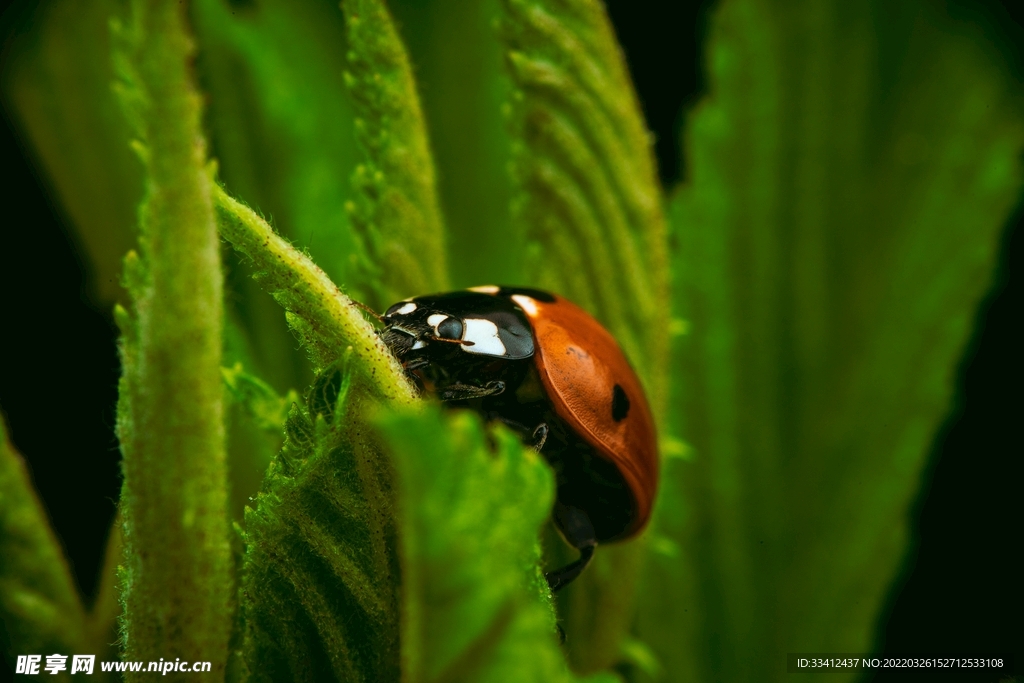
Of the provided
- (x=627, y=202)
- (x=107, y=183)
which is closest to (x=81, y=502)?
(x=107, y=183)

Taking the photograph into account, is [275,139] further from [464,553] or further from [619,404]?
[464,553]

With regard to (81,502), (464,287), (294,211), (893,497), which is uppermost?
(294,211)

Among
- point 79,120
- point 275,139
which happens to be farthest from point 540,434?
point 79,120

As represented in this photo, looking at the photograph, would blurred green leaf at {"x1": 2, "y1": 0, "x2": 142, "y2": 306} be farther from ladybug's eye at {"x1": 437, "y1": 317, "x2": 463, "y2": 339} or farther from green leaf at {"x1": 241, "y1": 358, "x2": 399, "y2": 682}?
green leaf at {"x1": 241, "y1": 358, "x2": 399, "y2": 682}

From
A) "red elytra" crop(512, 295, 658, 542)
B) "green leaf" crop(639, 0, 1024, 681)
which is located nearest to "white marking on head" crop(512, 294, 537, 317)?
"red elytra" crop(512, 295, 658, 542)

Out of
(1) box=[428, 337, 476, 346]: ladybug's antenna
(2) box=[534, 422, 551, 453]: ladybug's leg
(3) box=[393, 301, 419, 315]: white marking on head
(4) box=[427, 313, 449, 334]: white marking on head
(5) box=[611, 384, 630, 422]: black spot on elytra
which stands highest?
(3) box=[393, 301, 419, 315]: white marking on head

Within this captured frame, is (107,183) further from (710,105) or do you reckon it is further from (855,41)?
(855,41)

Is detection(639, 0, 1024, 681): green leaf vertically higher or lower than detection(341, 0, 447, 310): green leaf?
lower

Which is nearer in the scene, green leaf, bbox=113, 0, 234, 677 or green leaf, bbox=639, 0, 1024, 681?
green leaf, bbox=113, 0, 234, 677
